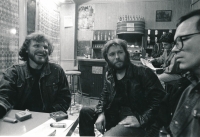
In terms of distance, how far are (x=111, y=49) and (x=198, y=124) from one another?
1267 mm

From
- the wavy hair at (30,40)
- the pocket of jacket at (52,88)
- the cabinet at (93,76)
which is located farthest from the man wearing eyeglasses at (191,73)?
the cabinet at (93,76)

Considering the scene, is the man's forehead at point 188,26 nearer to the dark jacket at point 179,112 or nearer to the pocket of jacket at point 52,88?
the dark jacket at point 179,112

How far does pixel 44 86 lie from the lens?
1874 mm

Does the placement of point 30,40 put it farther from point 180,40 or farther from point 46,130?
point 180,40

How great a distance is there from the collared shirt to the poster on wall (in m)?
6.56

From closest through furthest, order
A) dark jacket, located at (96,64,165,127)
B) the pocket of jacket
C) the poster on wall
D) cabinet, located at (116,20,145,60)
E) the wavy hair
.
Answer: dark jacket, located at (96,64,165,127)
the pocket of jacket
the wavy hair
cabinet, located at (116,20,145,60)
the poster on wall

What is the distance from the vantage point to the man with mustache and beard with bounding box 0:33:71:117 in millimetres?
1783

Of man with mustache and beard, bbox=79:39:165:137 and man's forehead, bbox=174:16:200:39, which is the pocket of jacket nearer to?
man with mustache and beard, bbox=79:39:165:137

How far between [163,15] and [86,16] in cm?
308

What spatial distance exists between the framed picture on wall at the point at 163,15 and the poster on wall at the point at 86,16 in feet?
8.57

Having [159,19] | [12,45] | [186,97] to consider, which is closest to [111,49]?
[186,97]

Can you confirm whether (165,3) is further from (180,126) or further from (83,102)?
(180,126)

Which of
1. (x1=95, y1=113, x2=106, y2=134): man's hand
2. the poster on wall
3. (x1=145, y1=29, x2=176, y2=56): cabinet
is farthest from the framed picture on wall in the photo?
(x1=95, y1=113, x2=106, y2=134): man's hand

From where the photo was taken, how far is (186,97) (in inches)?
37.7
